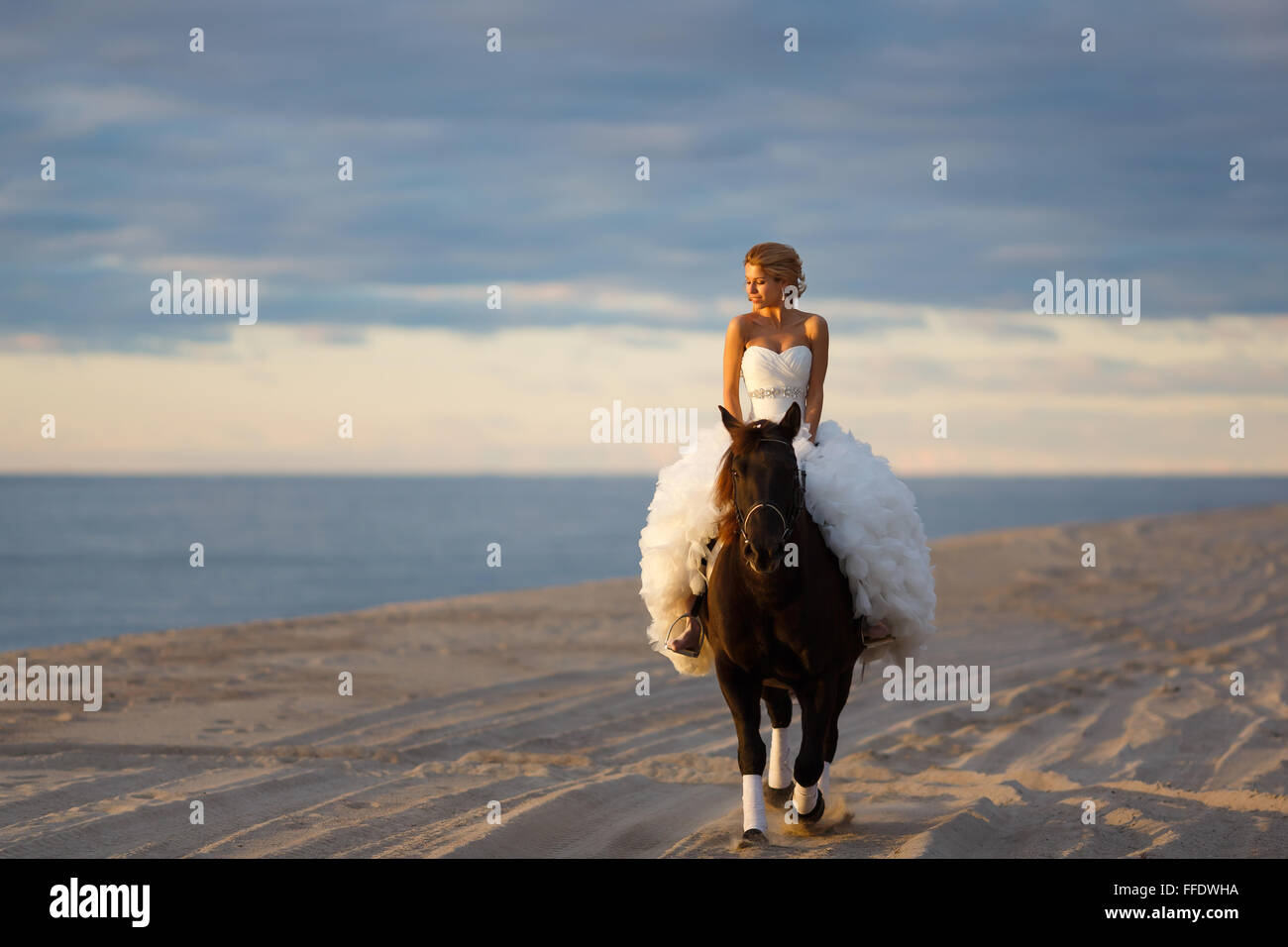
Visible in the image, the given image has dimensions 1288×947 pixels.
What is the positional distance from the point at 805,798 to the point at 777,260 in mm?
3187

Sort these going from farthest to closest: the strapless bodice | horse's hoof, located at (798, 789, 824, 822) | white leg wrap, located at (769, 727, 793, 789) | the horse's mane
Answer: white leg wrap, located at (769, 727, 793, 789) → the strapless bodice → horse's hoof, located at (798, 789, 824, 822) → the horse's mane

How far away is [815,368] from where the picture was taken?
716 centimetres

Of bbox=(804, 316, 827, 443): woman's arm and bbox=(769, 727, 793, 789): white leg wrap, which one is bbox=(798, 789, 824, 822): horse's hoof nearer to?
bbox=(769, 727, 793, 789): white leg wrap

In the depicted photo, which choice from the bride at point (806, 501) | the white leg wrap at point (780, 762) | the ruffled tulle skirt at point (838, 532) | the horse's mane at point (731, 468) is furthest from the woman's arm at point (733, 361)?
the white leg wrap at point (780, 762)

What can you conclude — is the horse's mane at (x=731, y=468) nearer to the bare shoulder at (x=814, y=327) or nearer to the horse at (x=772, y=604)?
the horse at (x=772, y=604)

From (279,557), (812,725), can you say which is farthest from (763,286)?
(279,557)

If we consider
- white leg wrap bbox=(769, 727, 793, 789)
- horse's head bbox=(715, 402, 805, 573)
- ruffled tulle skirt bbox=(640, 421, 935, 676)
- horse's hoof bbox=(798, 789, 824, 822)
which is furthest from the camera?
white leg wrap bbox=(769, 727, 793, 789)

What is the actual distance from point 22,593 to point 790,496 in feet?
104

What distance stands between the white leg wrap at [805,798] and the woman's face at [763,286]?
2887 mm

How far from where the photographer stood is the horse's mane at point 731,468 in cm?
614

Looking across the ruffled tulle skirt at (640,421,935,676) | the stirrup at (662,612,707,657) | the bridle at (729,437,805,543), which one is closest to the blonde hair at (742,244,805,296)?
the ruffled tulle skirt at (640,421,935,676)

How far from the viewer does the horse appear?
6.01 m

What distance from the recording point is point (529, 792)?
25.1 feet
